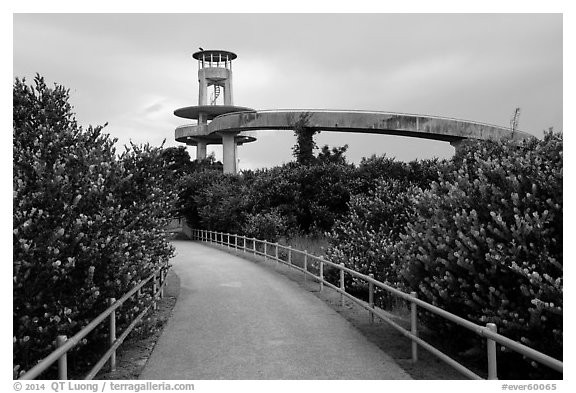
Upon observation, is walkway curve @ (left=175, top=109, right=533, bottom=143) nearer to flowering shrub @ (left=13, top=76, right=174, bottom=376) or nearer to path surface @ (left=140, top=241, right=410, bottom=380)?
path surface @ (left=140, top=241, right=410, bottom=380)

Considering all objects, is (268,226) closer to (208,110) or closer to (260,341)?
(260,341)

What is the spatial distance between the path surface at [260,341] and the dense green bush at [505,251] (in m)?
1.41

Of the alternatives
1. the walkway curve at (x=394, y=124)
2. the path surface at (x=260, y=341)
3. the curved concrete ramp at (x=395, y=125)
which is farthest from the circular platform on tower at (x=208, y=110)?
the path surface at (x=260, y=341)

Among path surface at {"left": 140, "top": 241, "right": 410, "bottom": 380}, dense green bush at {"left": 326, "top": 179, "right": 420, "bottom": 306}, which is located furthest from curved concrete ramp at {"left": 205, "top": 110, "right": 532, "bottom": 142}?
path surface at {"left": 140, "top": 241, "right": 410, "bottom": 380}

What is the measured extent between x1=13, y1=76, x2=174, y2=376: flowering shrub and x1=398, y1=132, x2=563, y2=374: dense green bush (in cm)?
458

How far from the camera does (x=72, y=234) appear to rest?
756 centimetres

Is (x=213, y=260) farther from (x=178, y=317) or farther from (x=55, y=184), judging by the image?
(x=55, y=184)

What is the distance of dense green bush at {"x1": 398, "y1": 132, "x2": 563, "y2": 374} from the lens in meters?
6.73

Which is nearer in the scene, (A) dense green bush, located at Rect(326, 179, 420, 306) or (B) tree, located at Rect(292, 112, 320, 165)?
(A) dense green bush, located at Rect(326, 179, 420, 306)

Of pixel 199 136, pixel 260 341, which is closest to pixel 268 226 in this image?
pixel 260 341

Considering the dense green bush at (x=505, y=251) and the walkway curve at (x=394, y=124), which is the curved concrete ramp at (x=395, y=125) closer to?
the walkway curve at (x=394, y=124)

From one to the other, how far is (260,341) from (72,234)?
336 centimetres

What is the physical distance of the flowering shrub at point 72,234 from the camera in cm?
682

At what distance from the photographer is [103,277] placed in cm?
824
